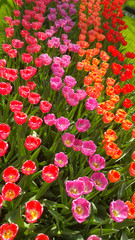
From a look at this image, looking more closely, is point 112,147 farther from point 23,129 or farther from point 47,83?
point 47,83

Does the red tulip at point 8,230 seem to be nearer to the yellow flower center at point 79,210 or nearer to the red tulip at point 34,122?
the yellow flower center at point 79,210

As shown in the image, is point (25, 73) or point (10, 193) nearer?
point (10, 193)

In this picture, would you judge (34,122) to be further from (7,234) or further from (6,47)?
(6,47)

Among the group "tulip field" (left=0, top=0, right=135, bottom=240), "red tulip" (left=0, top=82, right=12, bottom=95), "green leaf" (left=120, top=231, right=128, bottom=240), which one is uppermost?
"red tulip" (left=0, top=82, right=12, bottom=95)

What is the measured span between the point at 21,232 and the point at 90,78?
1742mm

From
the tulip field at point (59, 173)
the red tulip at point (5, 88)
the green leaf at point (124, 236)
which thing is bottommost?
the green leaf at point (124, 236)

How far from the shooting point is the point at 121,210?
160cm

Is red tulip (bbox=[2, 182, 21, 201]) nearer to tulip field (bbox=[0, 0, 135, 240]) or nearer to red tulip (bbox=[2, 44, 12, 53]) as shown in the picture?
tulip field (bbox=[0, 0, 135, 240])

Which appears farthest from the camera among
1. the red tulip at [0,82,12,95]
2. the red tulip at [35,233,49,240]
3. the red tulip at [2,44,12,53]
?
the red tulip at [2,44,12,53]

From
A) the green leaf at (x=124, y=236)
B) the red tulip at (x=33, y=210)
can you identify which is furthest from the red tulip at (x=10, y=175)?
the green leaf at (x=124, y=236)

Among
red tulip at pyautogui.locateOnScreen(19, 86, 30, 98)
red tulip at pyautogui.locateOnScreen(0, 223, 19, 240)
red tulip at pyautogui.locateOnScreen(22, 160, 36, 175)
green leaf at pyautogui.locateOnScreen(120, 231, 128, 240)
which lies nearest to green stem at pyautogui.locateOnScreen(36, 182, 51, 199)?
red tulip at pyautogui.locateOnScreen(22, 160, 36, 175)

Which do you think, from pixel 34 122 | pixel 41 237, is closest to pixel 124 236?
pixel 41 237

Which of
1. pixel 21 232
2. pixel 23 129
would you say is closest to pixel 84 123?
pixel 23 129

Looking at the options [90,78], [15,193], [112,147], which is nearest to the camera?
[15,193]
